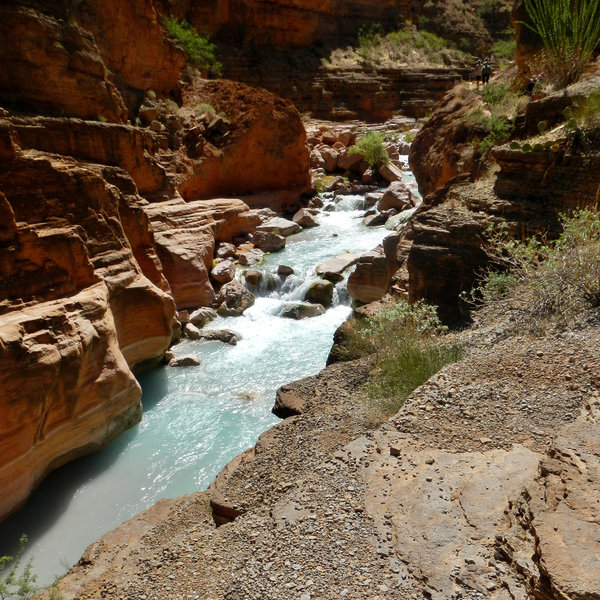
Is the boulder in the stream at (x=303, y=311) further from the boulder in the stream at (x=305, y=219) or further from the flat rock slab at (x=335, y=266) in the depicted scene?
the boulder in the stream at (x=305, y=219)

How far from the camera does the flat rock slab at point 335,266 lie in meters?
10.8

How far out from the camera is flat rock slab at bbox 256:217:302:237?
45.8 feet

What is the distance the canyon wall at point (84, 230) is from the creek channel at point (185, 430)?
0.33 metres

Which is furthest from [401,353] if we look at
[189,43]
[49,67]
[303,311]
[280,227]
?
[189,43]

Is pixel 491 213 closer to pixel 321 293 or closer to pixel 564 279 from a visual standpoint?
pixel 564 279

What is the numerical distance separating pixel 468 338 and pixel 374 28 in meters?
32.9

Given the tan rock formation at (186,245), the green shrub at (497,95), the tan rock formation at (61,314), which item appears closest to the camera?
the tan rock formation at (61,314)

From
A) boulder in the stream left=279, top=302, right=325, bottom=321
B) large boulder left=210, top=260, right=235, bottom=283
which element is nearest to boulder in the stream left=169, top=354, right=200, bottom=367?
boulder in the stream left=279, top=302, right=325, bottom=321

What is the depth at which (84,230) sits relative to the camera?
641 centimetres

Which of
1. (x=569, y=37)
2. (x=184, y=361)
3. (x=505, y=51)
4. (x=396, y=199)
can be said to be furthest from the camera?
(x=505, y=51)

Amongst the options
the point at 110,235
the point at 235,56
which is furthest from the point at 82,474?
the point at 235,56

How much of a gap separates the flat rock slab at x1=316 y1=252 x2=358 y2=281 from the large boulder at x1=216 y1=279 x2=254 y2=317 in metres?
1.84

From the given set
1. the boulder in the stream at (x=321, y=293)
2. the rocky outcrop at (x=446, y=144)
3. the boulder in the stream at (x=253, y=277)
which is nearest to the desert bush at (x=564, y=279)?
the rocky outcrop at (x=446, y=144)

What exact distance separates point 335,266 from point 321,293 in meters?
1.11
